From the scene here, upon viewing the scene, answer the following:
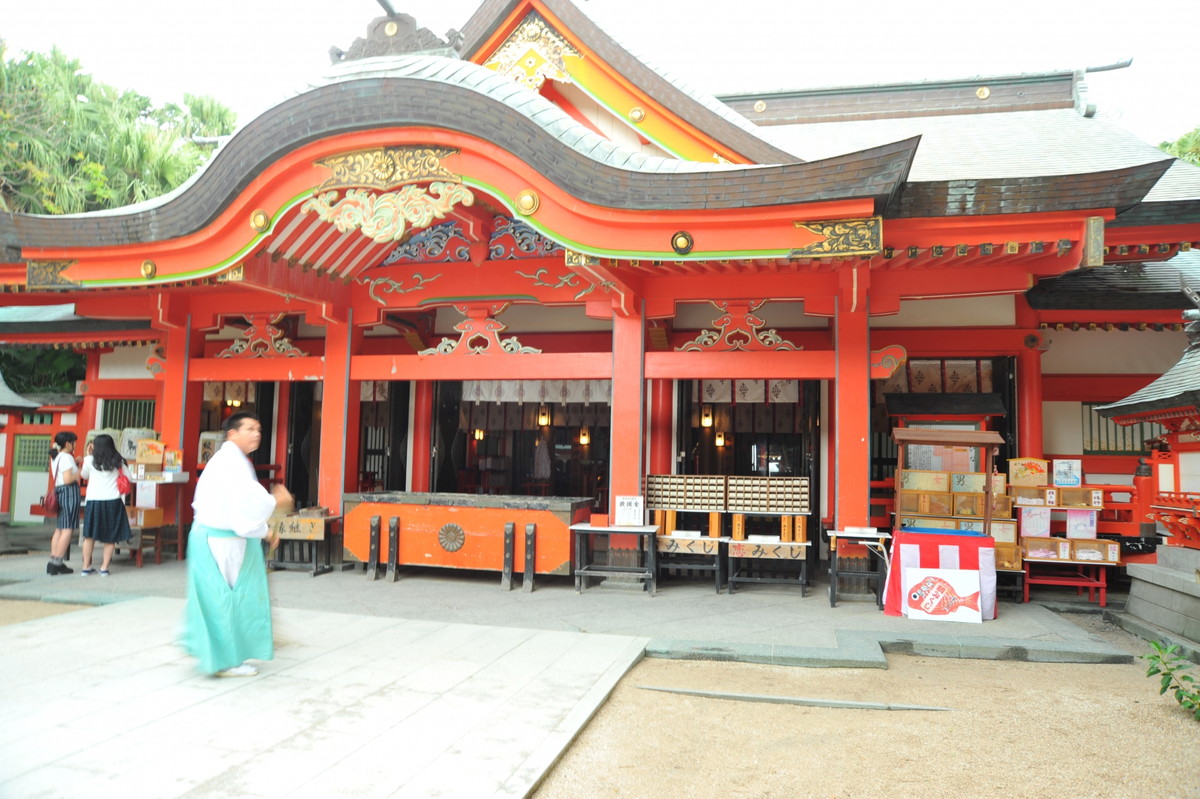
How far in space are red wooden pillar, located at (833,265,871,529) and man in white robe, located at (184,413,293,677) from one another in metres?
5.16

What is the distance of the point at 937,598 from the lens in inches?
273

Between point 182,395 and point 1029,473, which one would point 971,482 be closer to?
point 1029,473

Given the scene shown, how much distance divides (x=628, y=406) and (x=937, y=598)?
11.1 ft

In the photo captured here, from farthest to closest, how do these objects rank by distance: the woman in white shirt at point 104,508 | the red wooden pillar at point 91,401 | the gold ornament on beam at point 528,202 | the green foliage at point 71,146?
the green foliage at point 71,146 → the red wooden pillar at point 91,401 → the woman in white shirt at point 104,508 → the gold ornament on beam at point 528,202

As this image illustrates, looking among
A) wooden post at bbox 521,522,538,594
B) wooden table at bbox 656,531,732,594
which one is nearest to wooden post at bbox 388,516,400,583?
wooden post at bbox 521,522,538,594

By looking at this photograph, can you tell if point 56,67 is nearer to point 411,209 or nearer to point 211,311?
point 211,311

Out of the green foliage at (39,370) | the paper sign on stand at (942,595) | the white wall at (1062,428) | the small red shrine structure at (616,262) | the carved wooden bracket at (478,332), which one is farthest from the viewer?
the green foliage at (39,370)

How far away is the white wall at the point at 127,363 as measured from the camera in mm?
11906

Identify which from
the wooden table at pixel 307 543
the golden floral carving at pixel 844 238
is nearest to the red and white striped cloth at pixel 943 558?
the golden floral carving at pixel 844 238

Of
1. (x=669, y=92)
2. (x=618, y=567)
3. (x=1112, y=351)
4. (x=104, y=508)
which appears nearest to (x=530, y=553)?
(x=618, y=567)

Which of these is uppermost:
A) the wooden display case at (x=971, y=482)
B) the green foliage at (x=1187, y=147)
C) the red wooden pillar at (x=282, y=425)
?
the green foliage at (x=1187, y=147)

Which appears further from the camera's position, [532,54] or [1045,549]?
[532,54]

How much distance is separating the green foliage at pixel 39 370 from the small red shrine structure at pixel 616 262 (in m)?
2.20

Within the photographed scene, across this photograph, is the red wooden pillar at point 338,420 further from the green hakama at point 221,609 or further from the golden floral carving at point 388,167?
the green hakama at point 221,609
